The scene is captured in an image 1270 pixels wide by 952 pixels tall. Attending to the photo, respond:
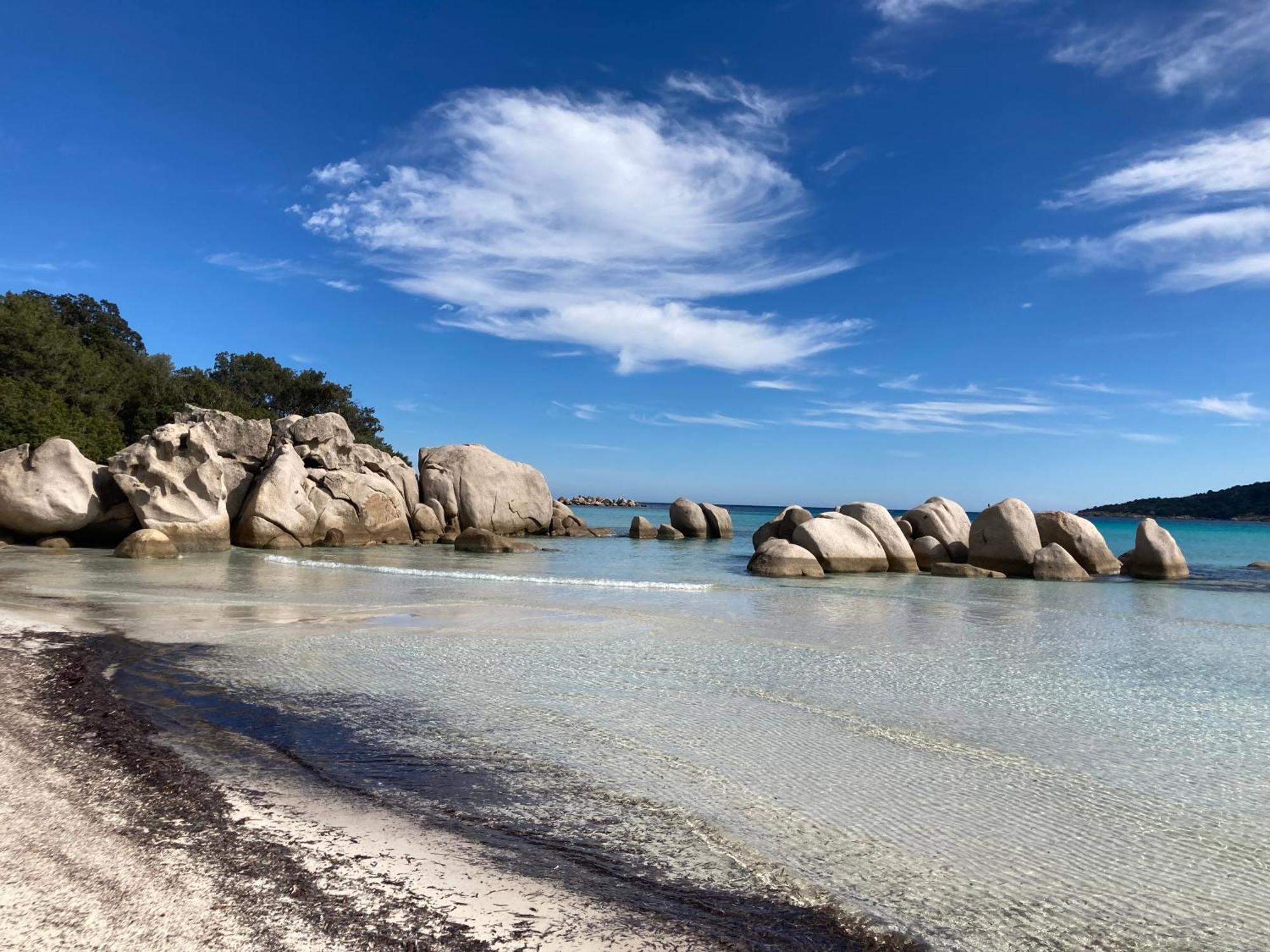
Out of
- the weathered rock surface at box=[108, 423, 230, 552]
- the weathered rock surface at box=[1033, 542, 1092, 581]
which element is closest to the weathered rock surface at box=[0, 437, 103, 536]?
the weathered rock surface at box=[108, 423, 230, 552]

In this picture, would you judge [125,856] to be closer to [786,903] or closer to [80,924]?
[80,924]

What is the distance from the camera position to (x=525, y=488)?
3997 cm

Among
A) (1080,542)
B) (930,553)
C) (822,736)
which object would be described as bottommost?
(822,736)

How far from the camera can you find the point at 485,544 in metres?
30.0

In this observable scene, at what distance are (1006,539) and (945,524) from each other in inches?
138

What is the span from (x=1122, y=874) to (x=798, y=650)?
6748 millimetres

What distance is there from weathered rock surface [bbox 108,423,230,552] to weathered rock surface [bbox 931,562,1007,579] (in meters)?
21.5

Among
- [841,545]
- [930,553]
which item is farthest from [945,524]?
[841,545]

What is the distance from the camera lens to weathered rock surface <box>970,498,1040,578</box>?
2430cm

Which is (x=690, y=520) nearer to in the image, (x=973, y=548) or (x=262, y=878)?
(x=973, y=548)

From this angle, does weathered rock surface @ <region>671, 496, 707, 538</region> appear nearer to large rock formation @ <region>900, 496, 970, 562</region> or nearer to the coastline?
large rock formation @ <region>900, 496, 970, 562</region>

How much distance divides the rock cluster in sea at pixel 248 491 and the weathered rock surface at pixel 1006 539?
51.5ft

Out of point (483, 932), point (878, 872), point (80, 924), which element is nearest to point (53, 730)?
point (80, 924)

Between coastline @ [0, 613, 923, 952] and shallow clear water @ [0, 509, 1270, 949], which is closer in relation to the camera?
coastline @ [0, 613, 923, 952]
